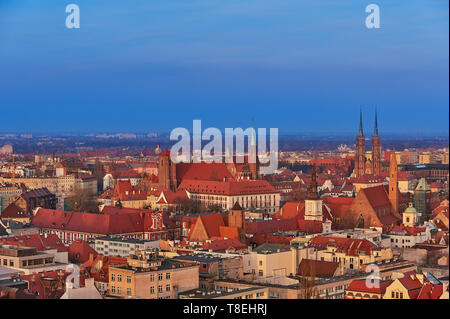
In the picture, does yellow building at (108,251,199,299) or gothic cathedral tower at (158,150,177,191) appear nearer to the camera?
yellow building at (108,251,199,299)

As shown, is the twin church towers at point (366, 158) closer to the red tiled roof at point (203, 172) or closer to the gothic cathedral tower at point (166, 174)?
the red tiled roof at point (203, 172)

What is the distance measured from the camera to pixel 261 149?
8612 cm

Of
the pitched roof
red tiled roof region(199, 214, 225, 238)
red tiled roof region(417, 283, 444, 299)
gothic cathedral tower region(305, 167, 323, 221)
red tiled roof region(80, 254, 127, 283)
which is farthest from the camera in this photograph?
gothic cathedral tower region(305, 167, 323, 221)

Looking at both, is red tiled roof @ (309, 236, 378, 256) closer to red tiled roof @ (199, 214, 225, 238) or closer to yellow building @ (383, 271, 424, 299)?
red tiled roof @ (199, 214, 225, 238)

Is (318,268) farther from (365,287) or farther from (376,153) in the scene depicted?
(376,153)

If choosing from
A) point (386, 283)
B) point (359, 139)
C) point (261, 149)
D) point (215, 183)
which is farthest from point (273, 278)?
point (261, 149)

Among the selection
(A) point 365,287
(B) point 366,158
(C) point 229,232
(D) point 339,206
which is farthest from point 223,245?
(B) point 366,158

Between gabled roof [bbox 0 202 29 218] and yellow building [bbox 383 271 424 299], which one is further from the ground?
gabled roof [bbox 0 202 29 218]

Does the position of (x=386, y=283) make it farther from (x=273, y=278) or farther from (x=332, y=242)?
(x=332, y=242)

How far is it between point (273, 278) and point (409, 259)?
631cm

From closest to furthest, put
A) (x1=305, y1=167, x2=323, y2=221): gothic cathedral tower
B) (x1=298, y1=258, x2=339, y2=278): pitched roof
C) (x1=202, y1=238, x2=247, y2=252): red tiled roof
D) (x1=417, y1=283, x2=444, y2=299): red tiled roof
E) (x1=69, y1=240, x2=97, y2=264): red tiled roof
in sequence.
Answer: (x1=417, y1=283, x2=444, y2=299): red tiled roof < (x1=298, y1=258, x2=339, y2=278): pitched roof < (x1=69, y1=240, x2=97, y2=264): red tiled roof < (x1=202, y1=238, x2=247, y2=252): red tiled roof < (x1=305, y1=167, x2=323, y2=221): gothic cathedral tower

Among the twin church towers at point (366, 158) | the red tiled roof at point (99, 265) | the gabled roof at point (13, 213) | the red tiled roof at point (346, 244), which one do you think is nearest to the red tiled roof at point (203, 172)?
the twin church towers at point (366, 158)

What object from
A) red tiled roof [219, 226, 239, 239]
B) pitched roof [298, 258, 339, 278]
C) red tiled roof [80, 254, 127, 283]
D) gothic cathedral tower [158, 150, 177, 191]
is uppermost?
gothic cathedral tower [158, 150, 177, 191]

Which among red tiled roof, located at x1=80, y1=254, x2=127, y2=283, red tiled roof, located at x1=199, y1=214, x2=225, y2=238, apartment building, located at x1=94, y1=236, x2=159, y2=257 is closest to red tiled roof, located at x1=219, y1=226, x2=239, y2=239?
red tiled roof, located at x1=199, y1=214, x2=225, y2=238
